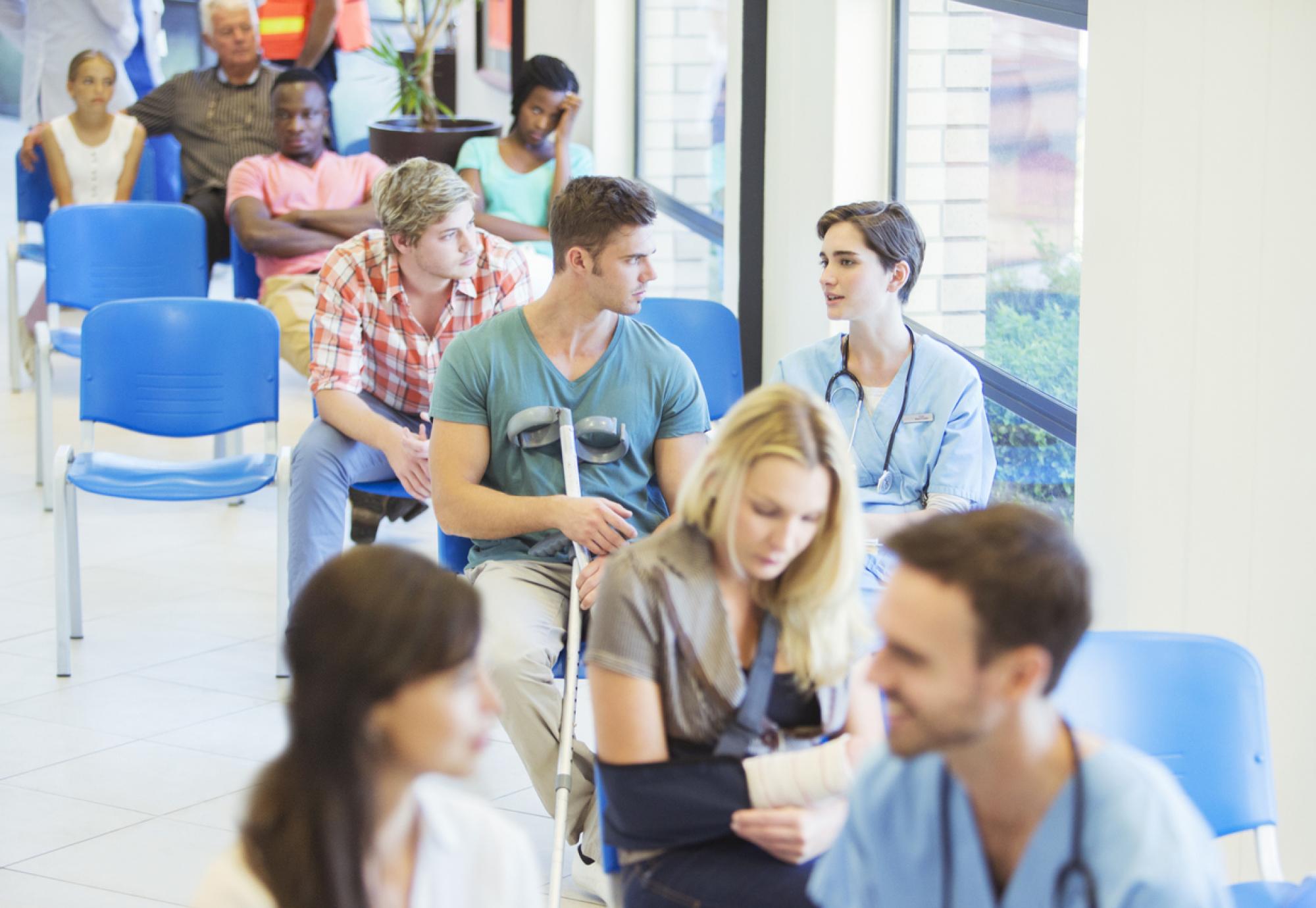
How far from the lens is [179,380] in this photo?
4148 millimetres

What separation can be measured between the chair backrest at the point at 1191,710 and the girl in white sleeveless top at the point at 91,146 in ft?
18.3

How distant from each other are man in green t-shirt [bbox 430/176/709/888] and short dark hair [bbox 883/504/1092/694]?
1427 millimetres

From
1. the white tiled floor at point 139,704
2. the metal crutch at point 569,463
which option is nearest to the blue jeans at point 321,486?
the white tiled floor at point 139,704

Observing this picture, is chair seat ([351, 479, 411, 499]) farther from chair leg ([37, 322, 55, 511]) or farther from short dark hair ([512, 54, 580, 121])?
short dark hair ([512, 54, 580, 121])

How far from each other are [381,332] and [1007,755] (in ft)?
8.90

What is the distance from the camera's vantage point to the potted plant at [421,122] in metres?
6.39

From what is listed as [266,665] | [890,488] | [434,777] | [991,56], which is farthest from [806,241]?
[434,777]

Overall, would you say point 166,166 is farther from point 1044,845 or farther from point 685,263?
point 1044,845

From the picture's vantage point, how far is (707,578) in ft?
6.20

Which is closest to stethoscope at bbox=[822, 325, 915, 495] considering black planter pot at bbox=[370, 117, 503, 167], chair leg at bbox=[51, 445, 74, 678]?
chair leg at bbox=[51, 445, 74, 678]

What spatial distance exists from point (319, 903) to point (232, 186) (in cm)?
524

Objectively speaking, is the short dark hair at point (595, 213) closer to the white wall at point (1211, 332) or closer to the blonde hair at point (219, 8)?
the white wall at point (1211, 332)

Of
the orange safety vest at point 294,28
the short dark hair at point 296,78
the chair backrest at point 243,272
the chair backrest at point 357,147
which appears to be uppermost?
the orange safety vest at point 294,28

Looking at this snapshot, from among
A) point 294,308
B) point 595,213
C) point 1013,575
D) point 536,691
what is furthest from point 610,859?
point 294,308
